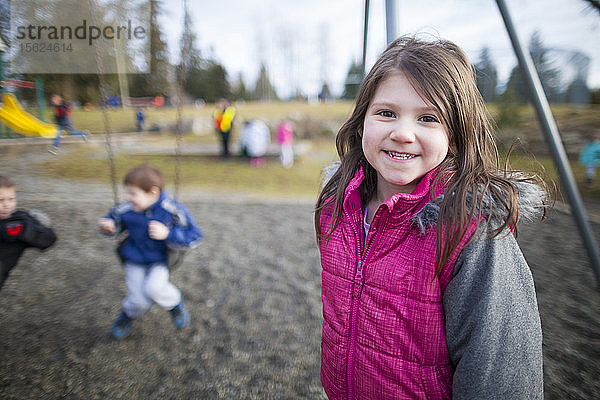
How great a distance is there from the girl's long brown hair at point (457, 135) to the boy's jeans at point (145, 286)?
64.9 inches

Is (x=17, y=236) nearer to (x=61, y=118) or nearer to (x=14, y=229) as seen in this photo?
(x=14, y=229)

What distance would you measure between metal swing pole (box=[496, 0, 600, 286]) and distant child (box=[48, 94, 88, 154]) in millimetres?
3116

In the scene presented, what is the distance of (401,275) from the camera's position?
95 centimetres

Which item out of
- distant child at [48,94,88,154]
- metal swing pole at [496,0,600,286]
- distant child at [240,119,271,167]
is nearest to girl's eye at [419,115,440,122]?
metal swing pole at [496,0,600,286]

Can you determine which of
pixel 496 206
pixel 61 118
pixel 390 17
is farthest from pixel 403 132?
pixel 61 118

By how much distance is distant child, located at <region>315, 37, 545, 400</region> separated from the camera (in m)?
0.84

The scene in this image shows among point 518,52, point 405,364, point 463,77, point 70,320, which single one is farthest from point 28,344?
point 518,52

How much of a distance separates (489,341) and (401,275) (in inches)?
9.3

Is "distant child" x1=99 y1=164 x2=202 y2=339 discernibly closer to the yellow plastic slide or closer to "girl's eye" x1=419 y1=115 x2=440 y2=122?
the yellow plastic slide

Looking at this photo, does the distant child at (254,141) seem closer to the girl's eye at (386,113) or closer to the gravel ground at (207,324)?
the gravel ground at (207,324)

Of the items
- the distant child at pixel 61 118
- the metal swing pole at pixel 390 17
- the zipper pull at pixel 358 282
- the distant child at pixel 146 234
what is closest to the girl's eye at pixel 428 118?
the zipper pull at pixel 358 282

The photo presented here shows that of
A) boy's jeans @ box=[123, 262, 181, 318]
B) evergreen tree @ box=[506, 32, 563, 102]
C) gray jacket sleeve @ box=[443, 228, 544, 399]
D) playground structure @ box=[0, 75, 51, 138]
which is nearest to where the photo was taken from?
gray jacket sleeve @ box=[443, 228, 544, 399]

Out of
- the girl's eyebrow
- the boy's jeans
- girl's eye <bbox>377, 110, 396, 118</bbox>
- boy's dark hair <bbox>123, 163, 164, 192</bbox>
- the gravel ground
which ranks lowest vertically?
the gravel ground

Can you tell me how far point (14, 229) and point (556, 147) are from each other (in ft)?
7.72
